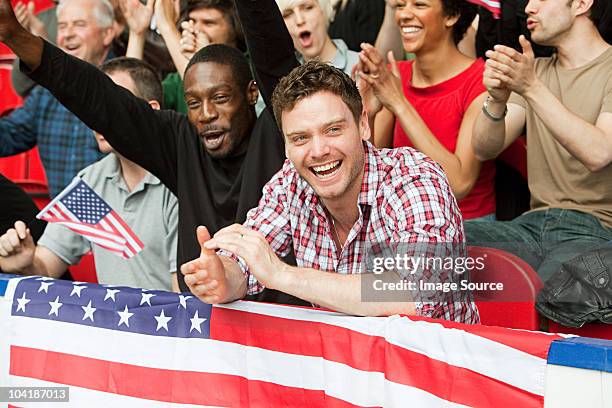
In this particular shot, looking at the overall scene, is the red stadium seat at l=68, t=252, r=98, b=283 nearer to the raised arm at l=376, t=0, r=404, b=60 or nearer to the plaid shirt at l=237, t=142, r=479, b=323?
the raised arm at l=376, t=0, r=404, b=60

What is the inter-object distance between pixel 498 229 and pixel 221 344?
4.17ft

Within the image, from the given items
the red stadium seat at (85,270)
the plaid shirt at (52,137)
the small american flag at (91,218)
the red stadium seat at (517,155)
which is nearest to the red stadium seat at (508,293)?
the red stadium seat at (517,155)

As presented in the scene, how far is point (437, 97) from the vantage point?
433cm

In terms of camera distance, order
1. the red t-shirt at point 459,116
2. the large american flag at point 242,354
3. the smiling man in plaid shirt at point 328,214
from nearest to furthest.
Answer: the large american flag at point 242,354 → the smiling man in plaid shirt at point 328,214 → the red t-shirt at point 459,116

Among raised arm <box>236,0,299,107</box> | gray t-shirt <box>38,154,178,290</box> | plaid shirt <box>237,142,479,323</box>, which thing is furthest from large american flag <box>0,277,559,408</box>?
raised arm <box>236,0,299,107</box>

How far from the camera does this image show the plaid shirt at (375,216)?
294 centimetres

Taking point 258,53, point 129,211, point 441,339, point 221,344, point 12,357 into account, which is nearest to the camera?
point 441,339

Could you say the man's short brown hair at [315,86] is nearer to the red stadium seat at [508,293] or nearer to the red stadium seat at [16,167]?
the red stadium seat at [508,293]

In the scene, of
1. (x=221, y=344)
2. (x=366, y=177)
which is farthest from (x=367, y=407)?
(x=366, y=177)

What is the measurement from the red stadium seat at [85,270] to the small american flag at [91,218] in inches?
39.1

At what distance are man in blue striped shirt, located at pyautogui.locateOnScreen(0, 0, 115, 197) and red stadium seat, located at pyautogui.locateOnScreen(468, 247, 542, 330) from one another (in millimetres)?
2918

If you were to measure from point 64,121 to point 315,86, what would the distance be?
9.58 feet

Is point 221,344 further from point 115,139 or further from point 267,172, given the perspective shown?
point 115,139

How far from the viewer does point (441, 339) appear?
2564mm
